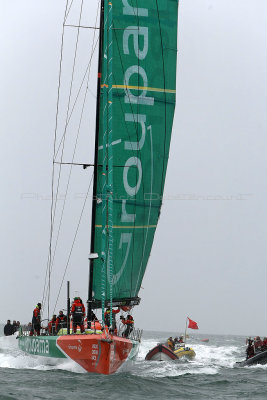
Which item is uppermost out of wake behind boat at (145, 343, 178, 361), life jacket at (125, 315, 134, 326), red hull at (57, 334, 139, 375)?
life jacket at (125, 315, 134, 326)

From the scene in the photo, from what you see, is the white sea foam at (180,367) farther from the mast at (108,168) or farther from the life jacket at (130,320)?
the mast at (108,168)

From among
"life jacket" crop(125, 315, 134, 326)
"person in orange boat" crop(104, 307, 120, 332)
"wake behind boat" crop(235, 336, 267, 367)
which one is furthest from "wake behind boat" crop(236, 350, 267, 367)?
"person in orange boat" crop(104, 307, 120, 332)

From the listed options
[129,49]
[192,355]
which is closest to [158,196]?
[129,49]

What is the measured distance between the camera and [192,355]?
3306 cm

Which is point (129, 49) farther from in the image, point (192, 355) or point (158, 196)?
point (192, 355)

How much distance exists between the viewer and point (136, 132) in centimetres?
2192

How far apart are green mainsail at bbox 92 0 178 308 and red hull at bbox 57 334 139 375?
3939 millimetres

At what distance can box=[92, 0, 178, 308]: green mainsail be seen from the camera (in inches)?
840

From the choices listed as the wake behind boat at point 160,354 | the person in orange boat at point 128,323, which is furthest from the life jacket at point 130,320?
the wake behind boat at point 160,354

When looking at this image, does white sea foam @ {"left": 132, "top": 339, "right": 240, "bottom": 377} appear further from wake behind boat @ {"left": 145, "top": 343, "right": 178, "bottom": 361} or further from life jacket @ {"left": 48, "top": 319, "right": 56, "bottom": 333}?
life jacket @ {"left": 48, "top": 319, "right": 56, "bottom": 333}

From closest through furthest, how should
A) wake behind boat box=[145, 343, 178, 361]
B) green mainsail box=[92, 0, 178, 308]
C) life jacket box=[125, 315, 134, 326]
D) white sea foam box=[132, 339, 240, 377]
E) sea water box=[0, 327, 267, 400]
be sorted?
sea water box=[0, 327, 267, 400] → white sea foam box=[132, 339, 240, 377] → green mainsail box=[92, 0, 178, 308] → life jacket box=[125, 315, 134, 326] → wake behind boat box=[145, 343, 178, 361]

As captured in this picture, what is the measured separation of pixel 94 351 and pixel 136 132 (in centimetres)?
827

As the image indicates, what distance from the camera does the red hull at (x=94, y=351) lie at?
631 inches

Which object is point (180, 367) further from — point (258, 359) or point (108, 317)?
point (108, 317)
